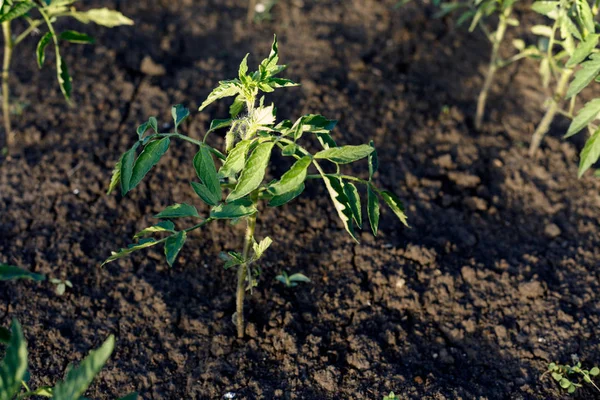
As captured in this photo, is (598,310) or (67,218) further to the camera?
(67,218)

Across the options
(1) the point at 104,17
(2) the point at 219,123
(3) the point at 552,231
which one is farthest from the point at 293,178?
(3) the point at 552,231

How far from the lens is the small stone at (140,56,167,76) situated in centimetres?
352

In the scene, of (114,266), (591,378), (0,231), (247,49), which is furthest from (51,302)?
(591,378)

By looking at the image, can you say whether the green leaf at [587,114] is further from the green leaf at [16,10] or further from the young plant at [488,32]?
the green leaf at [16,10]

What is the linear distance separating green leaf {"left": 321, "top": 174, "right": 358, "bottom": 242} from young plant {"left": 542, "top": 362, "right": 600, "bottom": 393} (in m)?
1.13

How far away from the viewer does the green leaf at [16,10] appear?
2.30 meters

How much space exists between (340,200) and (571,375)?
4.23 ft

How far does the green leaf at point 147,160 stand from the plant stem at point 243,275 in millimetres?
341

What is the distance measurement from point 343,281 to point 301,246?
265 millimetres

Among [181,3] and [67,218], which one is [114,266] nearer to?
[67,218]

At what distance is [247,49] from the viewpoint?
12.3 ft

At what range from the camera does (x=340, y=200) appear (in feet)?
6.05

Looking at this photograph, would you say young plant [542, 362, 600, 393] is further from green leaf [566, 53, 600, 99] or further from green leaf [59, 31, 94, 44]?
green leaf [59, 31, 94, 44]

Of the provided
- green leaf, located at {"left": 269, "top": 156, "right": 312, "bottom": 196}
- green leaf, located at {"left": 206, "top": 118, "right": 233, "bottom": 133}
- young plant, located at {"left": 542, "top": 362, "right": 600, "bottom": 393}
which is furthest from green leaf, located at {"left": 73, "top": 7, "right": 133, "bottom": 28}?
young plant, located at {"left": 542, "top": 362, "right": 600, "bottom": 393}
